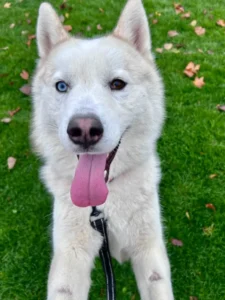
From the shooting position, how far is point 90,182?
2.57 m

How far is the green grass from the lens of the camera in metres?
3.35

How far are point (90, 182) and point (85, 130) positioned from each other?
0.48m

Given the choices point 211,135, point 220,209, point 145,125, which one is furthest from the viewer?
point 211,135

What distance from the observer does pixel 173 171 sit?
13.8 ft

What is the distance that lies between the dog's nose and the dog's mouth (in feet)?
1.01

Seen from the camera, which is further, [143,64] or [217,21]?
[217,21]

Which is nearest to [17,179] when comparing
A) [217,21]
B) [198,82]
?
[198,82]

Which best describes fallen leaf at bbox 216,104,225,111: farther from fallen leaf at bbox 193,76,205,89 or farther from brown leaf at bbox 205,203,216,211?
brown leaf at bbox 205,203,216,211

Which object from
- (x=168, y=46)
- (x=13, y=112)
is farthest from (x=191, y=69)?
(x=13, y=112)

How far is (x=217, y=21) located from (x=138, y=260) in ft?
18.0

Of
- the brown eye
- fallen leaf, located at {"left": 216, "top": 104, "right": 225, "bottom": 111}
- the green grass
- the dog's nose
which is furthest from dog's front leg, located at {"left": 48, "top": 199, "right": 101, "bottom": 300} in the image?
fallen leaf, located at {"left": 216, "top": 104, "right": 225, "bottom": 111}

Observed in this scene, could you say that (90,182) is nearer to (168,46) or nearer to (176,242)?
(176,242)

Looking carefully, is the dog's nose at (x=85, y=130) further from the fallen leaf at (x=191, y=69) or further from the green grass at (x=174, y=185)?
the fallen leaf at (x=191, y=69)

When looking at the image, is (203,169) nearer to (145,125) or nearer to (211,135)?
(211,135)
